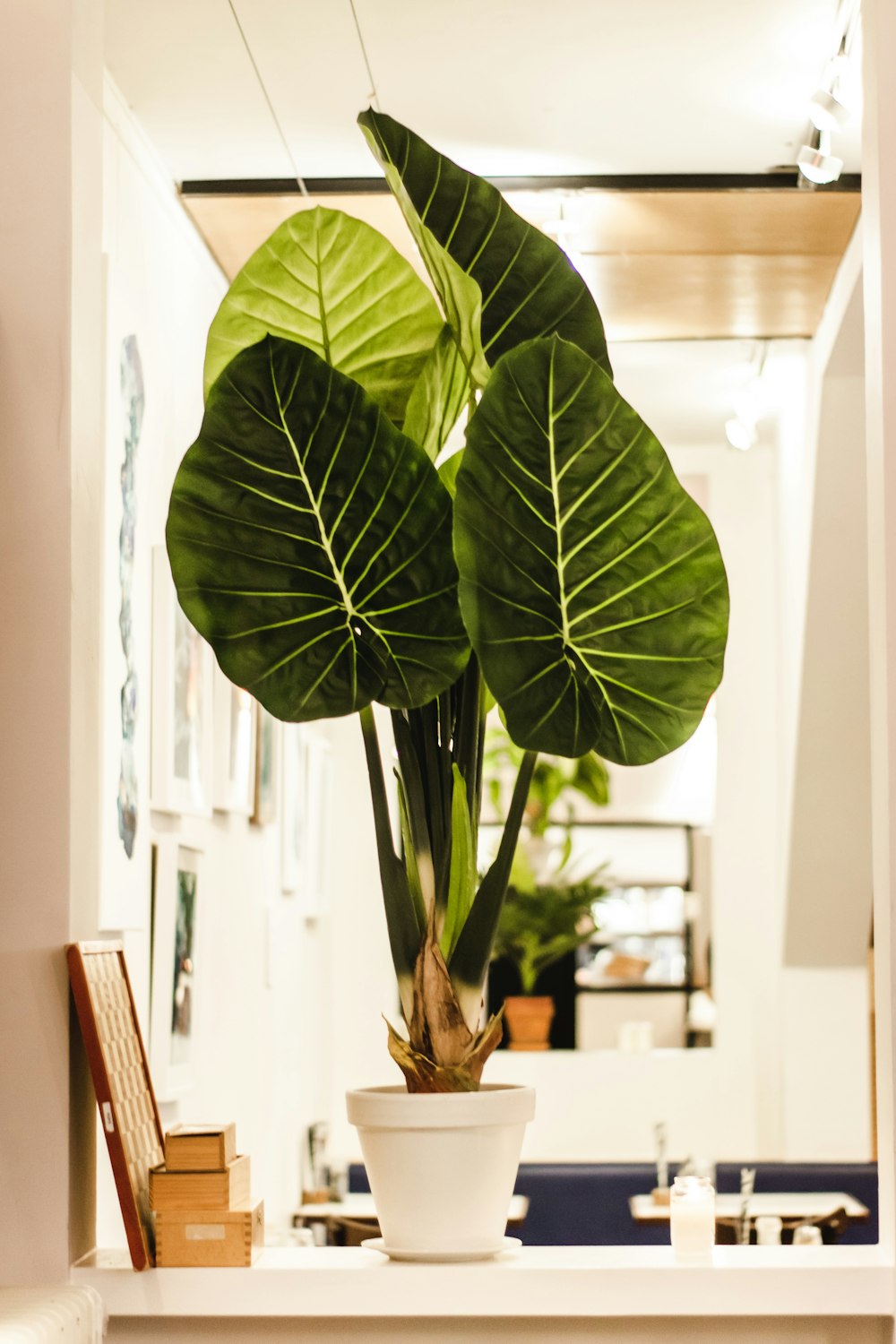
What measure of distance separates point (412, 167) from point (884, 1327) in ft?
4.82

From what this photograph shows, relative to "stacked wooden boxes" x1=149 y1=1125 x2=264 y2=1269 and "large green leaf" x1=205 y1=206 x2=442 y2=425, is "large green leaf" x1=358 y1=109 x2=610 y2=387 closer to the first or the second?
"large green leaf" x1=205 y1=206 x2=442 y2=425

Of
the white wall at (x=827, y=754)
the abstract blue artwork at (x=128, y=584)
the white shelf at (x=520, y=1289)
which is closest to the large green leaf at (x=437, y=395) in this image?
the white shelf at (x=520, y=1289)

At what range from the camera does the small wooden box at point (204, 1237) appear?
1.89 m

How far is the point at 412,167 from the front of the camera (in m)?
1.85

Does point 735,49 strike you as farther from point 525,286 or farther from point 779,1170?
point 779,1170

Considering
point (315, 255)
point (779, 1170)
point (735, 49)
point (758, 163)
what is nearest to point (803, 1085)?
point (779, 1170)

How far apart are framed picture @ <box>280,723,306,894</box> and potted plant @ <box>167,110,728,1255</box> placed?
3.58 m

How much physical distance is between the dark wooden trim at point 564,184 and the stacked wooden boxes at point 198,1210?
2.95 m

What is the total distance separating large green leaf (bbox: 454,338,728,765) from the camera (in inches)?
68.9

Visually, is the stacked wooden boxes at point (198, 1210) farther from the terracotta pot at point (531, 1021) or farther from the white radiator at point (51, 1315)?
the terracotta pot at point (531, 1021)

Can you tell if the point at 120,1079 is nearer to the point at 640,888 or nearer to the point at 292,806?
the point at 292,806

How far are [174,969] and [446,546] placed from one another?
7.41 feet

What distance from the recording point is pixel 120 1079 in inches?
77.2

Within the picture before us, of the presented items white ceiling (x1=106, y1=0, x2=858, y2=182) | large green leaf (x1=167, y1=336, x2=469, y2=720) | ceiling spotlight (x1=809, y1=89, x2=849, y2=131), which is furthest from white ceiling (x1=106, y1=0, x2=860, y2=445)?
large green leaf (x1=167, y1=336, x2=469, y2=720)
